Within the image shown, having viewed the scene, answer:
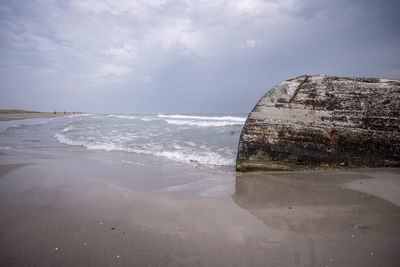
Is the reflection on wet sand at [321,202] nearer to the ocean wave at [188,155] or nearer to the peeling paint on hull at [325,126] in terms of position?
the peeling paint on hull at [325,126]

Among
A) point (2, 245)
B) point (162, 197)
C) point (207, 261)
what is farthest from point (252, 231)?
point (2, 245)

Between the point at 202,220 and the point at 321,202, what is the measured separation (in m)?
1.71

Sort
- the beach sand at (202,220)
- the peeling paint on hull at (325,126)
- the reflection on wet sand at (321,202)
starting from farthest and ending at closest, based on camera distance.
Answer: the peeling paint on hull at (325,126) < the reflection on wet sand at (321,202) < the beach sand at (202,220)

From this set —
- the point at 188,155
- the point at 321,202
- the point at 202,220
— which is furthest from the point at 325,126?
the point at 188,155

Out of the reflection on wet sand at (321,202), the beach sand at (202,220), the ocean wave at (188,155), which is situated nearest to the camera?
the beach sand at (202,220)

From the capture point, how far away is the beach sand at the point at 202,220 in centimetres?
171

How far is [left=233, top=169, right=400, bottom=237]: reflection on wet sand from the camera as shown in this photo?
82.9 inches

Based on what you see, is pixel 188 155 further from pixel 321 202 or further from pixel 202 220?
pixel 321 202

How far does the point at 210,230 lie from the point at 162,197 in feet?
3.73

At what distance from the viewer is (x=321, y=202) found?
2.67 metres

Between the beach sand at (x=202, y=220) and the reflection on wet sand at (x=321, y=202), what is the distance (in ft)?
0.04

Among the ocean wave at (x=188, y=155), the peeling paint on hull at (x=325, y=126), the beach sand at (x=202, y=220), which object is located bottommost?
the beach sand at (x=202, y=220)

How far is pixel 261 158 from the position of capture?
4.20m

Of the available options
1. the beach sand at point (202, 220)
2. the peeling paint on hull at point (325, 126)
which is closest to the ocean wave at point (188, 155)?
the peeling paint on hull at point (325, 126)
